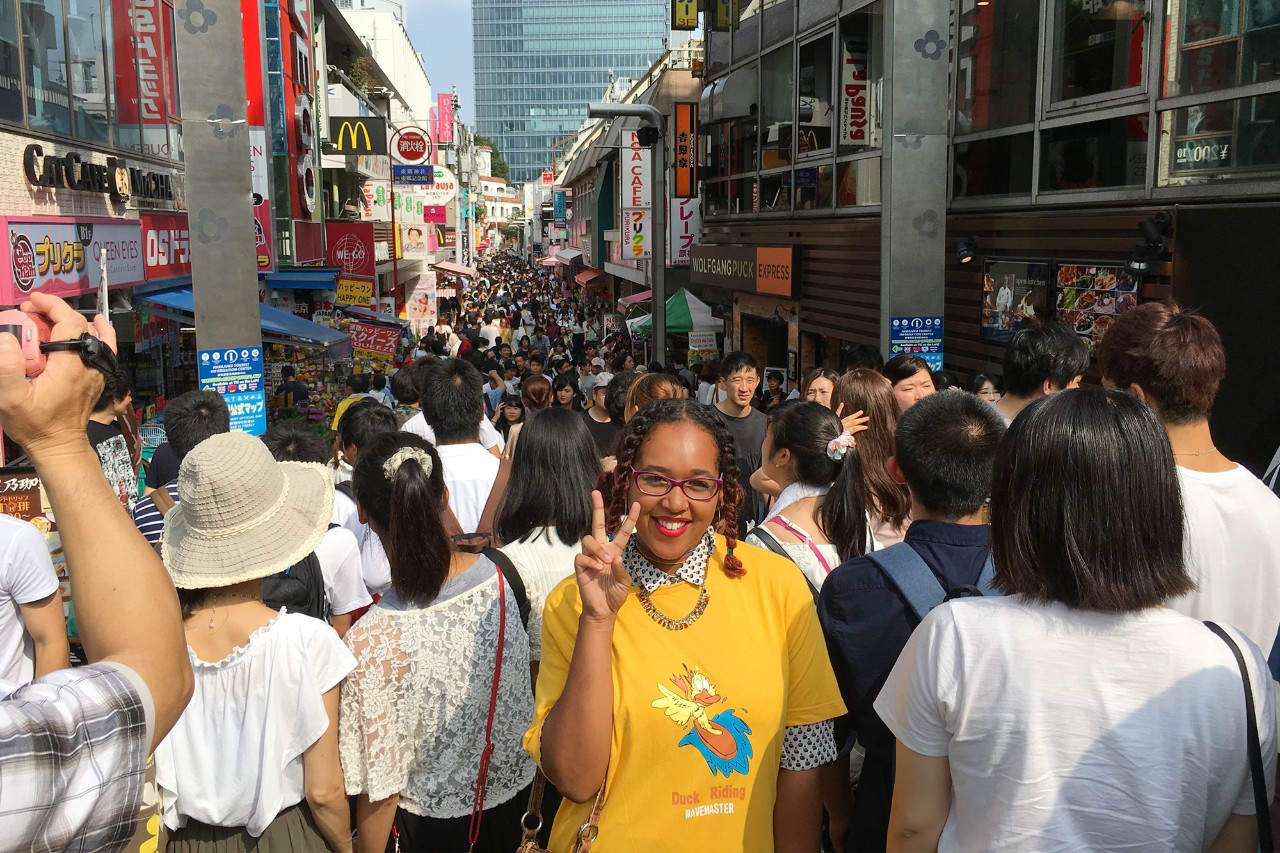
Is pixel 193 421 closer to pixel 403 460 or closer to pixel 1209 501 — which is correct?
pixel 403 460

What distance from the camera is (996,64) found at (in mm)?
10953

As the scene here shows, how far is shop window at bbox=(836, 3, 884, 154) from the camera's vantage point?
44.4 feet

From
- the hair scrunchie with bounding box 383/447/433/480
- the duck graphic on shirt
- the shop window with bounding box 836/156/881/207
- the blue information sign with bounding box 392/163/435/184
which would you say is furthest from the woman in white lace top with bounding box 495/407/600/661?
the blue information sign with bounding box 392/163/435/184

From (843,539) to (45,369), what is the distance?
2.72m

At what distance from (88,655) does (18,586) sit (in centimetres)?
146

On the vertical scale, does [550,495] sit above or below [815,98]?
below

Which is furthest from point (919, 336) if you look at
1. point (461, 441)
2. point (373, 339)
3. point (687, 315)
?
point (373, 339)

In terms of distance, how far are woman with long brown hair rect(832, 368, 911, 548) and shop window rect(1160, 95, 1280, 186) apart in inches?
170

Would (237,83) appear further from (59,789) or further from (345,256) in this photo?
(345,256)

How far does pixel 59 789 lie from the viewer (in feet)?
4.84

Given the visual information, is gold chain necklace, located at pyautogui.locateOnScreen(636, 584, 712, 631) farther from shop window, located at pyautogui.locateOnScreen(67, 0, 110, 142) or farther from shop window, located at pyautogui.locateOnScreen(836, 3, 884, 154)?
shop window, located at pyautogui.locateOnScreen(836, 3, 884, 154)

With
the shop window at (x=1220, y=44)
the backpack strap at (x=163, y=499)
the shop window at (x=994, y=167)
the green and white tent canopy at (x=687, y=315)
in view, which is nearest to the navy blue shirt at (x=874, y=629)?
the backpack strap at (x=163, y=499)

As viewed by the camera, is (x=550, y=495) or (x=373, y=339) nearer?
(x=550, y=495)

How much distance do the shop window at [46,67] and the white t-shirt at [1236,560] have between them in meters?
10.8
